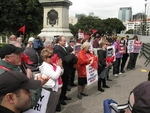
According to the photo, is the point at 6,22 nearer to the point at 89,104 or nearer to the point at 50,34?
the point at 50,34

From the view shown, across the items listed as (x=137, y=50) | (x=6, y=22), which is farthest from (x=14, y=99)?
(x=6, y=22)

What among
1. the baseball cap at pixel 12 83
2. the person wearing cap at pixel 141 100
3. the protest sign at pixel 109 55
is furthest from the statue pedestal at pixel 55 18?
the person wearing cap at pixel 141 100

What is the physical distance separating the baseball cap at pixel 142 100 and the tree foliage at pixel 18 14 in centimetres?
2990

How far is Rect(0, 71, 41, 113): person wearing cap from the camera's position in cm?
195

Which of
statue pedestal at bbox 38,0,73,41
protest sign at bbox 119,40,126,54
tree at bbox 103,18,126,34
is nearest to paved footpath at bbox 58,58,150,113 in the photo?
protest sign at bbox 119,40,126,54

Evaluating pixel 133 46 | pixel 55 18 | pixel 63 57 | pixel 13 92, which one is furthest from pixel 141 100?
pixel 55 18

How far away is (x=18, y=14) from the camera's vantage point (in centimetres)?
3078

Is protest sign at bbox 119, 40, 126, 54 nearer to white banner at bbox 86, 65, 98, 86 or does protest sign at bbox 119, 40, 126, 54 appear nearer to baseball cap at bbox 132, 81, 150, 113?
white banner at bbox 86, 65, 98, 86

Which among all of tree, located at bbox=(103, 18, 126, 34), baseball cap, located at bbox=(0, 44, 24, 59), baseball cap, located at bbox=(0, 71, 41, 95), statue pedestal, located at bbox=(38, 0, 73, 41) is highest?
tree, located at bbox=(103, 18, 126, 34)

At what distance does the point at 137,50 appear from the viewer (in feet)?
43.0

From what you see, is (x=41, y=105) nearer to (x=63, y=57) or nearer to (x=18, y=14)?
(x=63, y=57)

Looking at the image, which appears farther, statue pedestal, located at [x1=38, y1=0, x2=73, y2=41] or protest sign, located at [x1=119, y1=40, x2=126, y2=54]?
statue pedestal, located at [x1=38, y1=0, x2=73, y2=41]

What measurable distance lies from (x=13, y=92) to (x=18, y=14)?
30.2 m

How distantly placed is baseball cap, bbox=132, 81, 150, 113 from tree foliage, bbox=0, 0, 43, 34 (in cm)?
2990
